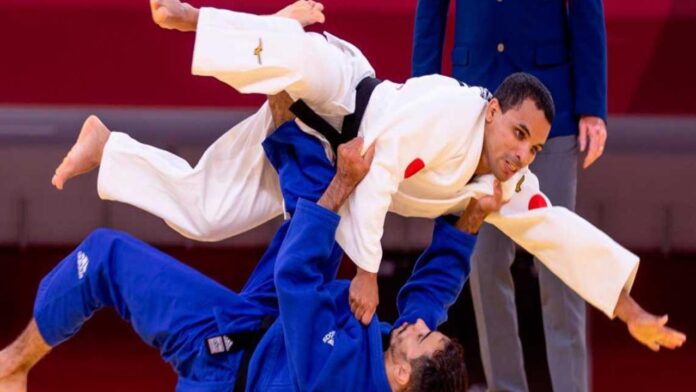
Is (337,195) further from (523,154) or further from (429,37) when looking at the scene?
(429,37)

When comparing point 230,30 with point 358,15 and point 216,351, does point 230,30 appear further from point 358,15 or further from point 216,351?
point 358,15

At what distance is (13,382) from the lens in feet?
9.43

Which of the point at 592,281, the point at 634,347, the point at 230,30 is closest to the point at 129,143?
the point at 230,30

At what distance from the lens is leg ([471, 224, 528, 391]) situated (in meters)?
3.30

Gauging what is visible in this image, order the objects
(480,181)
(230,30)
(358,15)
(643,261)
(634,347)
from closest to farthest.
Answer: (230,30) → (480,181) → (358,15) → (634,347) → (643,261)

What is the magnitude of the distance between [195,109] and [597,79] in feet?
4.83

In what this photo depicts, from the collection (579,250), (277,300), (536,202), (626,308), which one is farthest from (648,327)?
(277,300)

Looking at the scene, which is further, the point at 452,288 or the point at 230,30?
the point at 452,288

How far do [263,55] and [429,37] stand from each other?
0.88 meters

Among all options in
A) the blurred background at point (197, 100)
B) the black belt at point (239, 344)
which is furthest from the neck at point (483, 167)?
the blurred background at point (197, 100)

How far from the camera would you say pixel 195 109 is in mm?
4168

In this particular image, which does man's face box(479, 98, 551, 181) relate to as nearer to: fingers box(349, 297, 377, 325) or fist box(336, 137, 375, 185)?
fist box(336, 137, 375, 185)

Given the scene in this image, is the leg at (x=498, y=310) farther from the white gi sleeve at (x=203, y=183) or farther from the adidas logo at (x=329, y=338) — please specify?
the adidas logo at (x=329, y=338)

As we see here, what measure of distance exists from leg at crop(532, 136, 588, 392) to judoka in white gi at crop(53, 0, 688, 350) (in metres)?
0.29
